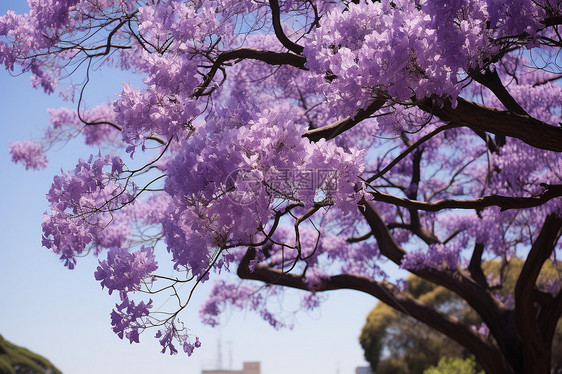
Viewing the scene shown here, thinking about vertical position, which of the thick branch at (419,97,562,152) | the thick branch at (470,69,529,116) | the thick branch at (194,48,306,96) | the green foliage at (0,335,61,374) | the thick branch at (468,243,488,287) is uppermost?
the green foliage at (0,335,61,374)

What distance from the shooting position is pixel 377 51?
3482mm

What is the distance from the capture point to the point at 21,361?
17766 millimetres

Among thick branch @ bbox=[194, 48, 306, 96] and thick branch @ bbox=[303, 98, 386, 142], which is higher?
thick branch @ bbox=[194, 48, 306, 96]

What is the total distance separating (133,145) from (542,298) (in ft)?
21.9

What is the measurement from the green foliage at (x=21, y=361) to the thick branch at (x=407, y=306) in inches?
434

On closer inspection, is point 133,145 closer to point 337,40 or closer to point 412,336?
point 337,40

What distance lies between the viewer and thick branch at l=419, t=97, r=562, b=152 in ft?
14.4

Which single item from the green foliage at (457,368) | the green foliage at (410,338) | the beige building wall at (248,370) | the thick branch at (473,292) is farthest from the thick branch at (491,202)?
the beige building wall at (248,370)

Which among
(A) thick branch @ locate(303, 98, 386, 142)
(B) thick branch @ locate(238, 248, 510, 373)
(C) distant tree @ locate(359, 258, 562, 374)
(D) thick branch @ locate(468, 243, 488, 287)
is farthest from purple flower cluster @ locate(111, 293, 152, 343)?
(C) distant tree @ locate(359, 258, 562, 374)

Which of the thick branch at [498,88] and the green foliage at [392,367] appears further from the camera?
the green foliage at [392,367]

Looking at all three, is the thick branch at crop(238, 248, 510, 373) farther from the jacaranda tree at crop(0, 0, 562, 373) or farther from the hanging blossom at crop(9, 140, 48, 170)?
the hanging blossom at crop(9, 140, 48, 170)

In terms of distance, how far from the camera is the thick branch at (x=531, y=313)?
26.9 ft

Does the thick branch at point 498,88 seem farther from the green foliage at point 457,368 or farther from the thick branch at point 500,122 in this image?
the green foliage at point 457,368

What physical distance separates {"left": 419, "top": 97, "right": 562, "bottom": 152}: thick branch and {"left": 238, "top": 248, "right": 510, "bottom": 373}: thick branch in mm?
4785
